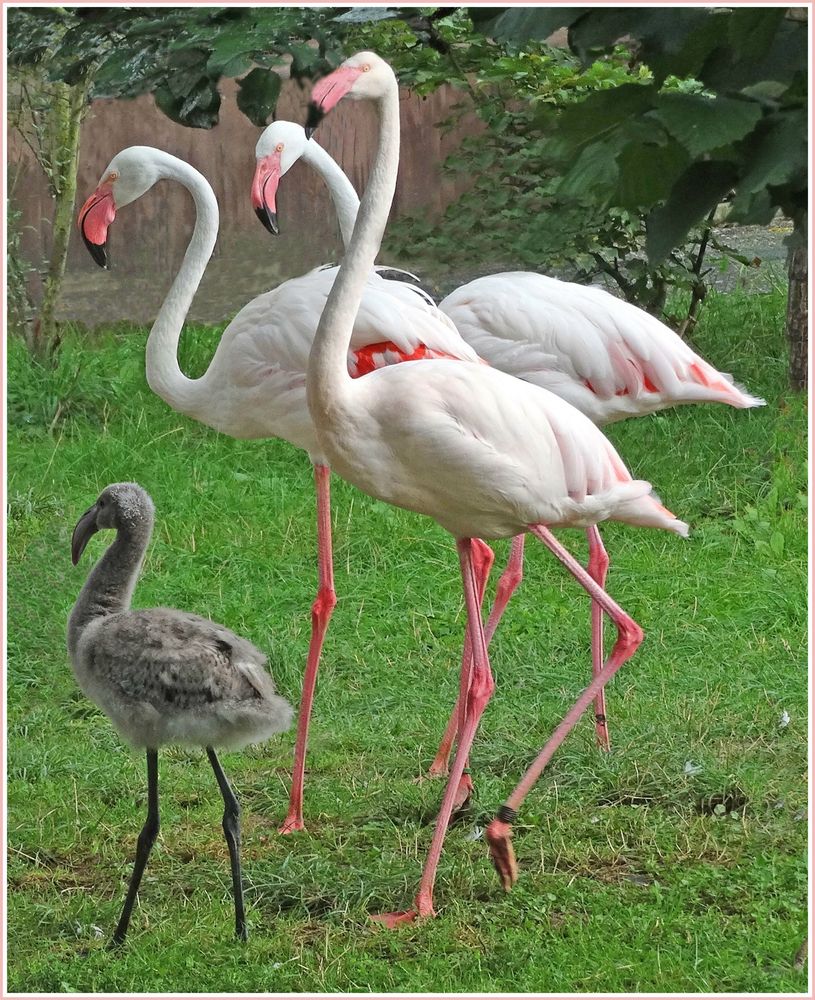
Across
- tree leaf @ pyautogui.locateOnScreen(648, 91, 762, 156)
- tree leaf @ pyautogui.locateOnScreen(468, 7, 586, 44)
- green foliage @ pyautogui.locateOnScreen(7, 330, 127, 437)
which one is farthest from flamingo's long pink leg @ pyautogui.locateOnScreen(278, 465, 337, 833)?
green foliage @ pyautogui.locateOnScreen(7, 330, 127, 437)

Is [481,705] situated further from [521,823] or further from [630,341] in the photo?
[630,341]

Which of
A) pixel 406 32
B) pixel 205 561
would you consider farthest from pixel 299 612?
pixel 406 32

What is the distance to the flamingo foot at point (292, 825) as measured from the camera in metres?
4.11

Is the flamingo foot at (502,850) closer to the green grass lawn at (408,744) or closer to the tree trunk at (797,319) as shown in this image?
the green grass lawn at (408,744)

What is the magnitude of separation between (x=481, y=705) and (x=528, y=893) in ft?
1.66

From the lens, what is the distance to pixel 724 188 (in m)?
1.66

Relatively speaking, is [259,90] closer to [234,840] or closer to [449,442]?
[449,442]

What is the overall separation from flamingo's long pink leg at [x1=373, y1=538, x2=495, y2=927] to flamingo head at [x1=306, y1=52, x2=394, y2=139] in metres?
1.17

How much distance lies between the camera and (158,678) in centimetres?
325

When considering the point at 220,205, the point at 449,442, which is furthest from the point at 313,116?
the point at 220,205

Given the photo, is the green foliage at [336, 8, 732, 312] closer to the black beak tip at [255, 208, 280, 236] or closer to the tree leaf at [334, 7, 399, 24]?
the black beak tip at [255, 208, 280, 236]

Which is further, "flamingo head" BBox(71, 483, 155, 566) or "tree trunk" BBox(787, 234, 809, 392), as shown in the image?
"tree trunk" BBox(787, 234, 809, 392)

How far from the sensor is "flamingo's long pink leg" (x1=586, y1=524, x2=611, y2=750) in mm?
4422

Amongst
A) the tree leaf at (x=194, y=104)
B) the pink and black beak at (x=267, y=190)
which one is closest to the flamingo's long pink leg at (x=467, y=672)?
the pink and black beak at (x=267, y=190)
